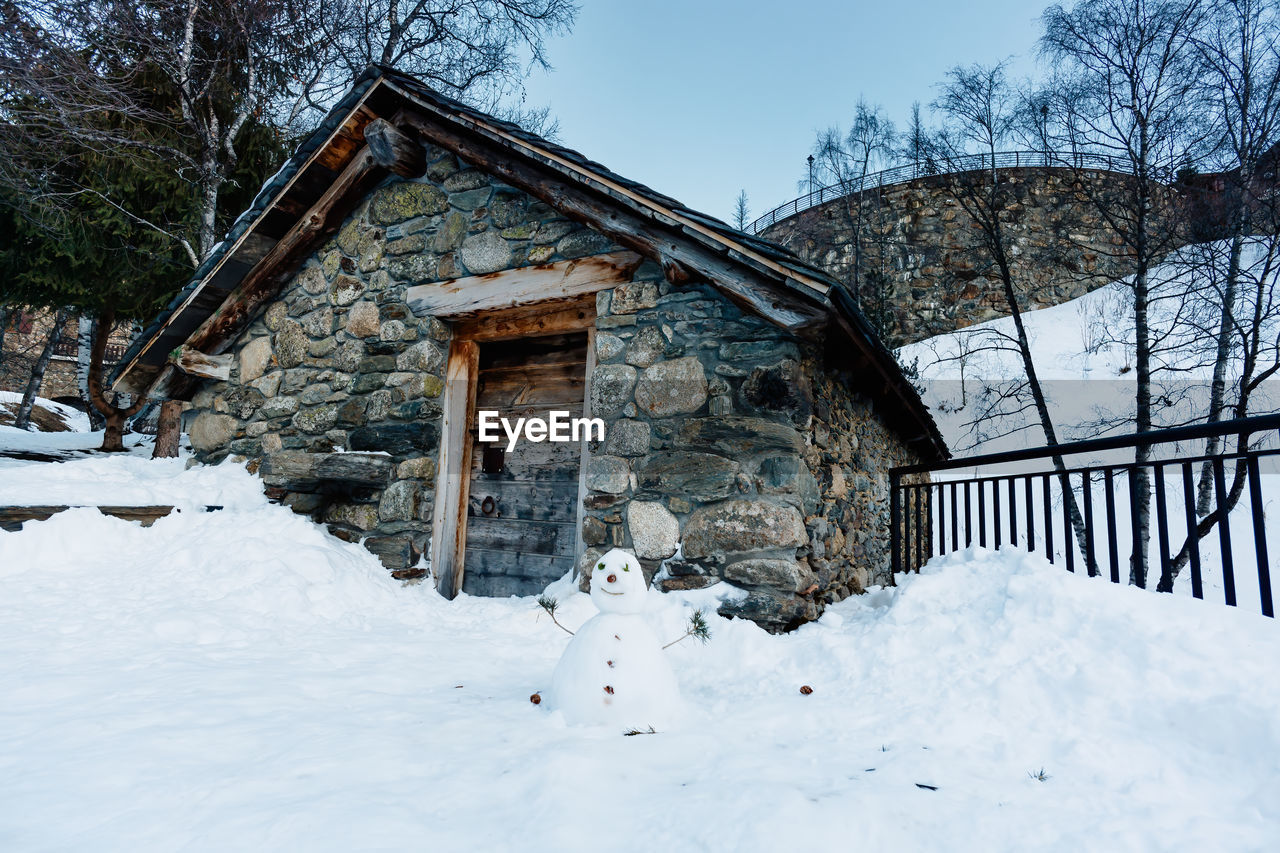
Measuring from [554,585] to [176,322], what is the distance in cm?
379

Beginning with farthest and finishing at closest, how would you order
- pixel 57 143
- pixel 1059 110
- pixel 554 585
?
pixel 1059 110 → pixel 57 143 → pixel 554 585

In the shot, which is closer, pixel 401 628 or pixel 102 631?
pixel 102 631

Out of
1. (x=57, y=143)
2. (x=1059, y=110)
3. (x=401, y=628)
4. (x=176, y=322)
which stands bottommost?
(x=401, y=628)

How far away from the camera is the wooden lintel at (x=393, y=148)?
15.9ft

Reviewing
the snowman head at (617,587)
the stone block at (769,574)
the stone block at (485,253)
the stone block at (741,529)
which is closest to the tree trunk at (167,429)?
the stone block at (485,253)

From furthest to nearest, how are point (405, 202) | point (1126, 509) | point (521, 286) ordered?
point (1126, 509) → point (405, 202) → point (521, 286)

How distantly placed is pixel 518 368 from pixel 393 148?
191 centimetres

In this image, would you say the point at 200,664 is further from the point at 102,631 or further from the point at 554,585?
the point at 554,585

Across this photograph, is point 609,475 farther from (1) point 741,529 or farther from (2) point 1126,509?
(2) point 1126,509

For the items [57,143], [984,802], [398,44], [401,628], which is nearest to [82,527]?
[401,628]

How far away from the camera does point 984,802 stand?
5.88ft

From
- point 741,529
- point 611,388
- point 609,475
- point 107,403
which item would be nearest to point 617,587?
point 741,529

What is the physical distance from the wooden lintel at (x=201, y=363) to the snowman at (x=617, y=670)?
4505mm

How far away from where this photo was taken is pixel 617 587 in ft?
8.09
